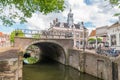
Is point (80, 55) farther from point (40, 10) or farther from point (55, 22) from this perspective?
point (55, 22)

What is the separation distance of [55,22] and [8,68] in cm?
4676

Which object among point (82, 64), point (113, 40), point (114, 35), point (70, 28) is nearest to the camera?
point (82, 64)

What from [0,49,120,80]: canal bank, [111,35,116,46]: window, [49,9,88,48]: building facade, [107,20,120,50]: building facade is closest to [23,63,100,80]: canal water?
[0,49,120,80]: canal bank

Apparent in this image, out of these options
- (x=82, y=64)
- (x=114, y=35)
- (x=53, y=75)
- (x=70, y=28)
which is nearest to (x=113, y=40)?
(x=114, y=35)

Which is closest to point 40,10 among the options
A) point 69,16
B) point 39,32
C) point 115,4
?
point 115,4

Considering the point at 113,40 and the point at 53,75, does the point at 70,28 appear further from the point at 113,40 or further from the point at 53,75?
the point at 53,75

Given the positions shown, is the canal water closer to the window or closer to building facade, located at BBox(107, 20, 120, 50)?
building facade, located at BBox(107, 20, 120, 50)

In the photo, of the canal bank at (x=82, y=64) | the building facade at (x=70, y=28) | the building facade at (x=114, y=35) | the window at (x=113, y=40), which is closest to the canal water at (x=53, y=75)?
the canal bank at (x=82, y=64)

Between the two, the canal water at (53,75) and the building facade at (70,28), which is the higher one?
the building facade at (70,28)

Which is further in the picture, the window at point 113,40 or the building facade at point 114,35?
the window at point 113,40

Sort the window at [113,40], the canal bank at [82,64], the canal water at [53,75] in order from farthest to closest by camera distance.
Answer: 1. the window at [113,40]
2. the canal water at [53,75]
3. the canal bank at [82,64]

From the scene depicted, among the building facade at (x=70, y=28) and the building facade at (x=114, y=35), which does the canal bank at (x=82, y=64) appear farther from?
the building facade at (x=70, y=28)

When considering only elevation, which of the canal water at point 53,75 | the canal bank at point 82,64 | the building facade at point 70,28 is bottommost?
the canal water at point 53,75

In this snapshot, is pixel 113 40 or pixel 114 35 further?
pixel 113 40
